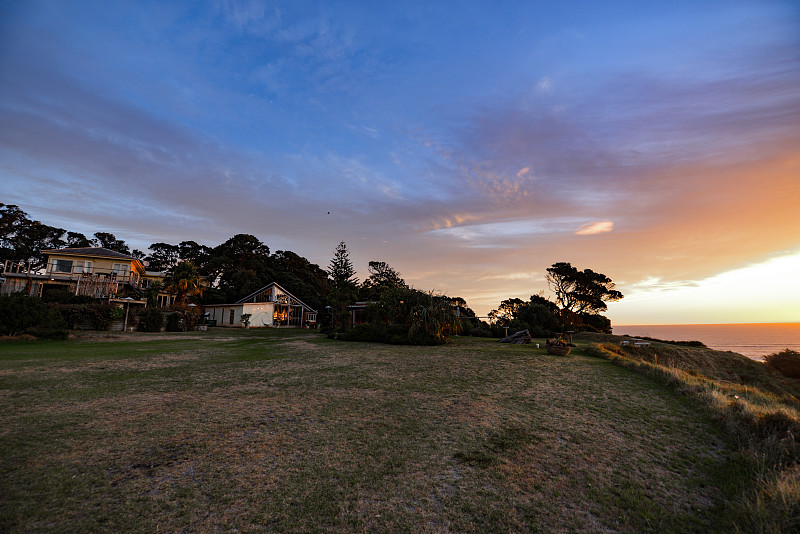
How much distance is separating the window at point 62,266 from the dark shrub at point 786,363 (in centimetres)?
5736

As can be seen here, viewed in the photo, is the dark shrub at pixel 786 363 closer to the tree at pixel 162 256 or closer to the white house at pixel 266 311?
the white house at pixel 266 311

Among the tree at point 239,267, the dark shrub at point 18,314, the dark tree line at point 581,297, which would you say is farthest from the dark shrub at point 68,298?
the dark tree line at point 581,297

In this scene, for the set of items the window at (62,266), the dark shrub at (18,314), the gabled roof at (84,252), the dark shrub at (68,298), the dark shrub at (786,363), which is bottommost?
the dark shrub at (786,363)

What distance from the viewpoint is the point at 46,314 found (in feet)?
56.9

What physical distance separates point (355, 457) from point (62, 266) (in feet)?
149

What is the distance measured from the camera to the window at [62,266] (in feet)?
111

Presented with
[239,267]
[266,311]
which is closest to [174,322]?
[266,311]

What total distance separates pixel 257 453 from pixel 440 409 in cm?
312

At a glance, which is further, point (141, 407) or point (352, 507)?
point (141, 407)

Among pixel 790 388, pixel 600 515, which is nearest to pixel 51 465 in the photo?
pixel 600 515

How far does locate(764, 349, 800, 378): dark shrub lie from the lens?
18.0 meters

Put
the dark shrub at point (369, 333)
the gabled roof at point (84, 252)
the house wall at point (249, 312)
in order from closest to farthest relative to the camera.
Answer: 1. the dark shrub at point (369, 333)
2. the gabled roof at point (84, 252)
3. the house wall at point (249, 312)

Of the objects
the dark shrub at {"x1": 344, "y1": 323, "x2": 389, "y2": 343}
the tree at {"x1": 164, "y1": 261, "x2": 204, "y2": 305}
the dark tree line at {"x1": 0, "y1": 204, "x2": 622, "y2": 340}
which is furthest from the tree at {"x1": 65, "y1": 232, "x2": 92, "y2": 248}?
the dark shrub at {"x1": 344, "y1": 323, "x2": 389, "y2": 343}

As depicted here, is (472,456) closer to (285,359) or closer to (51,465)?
(51,465)
